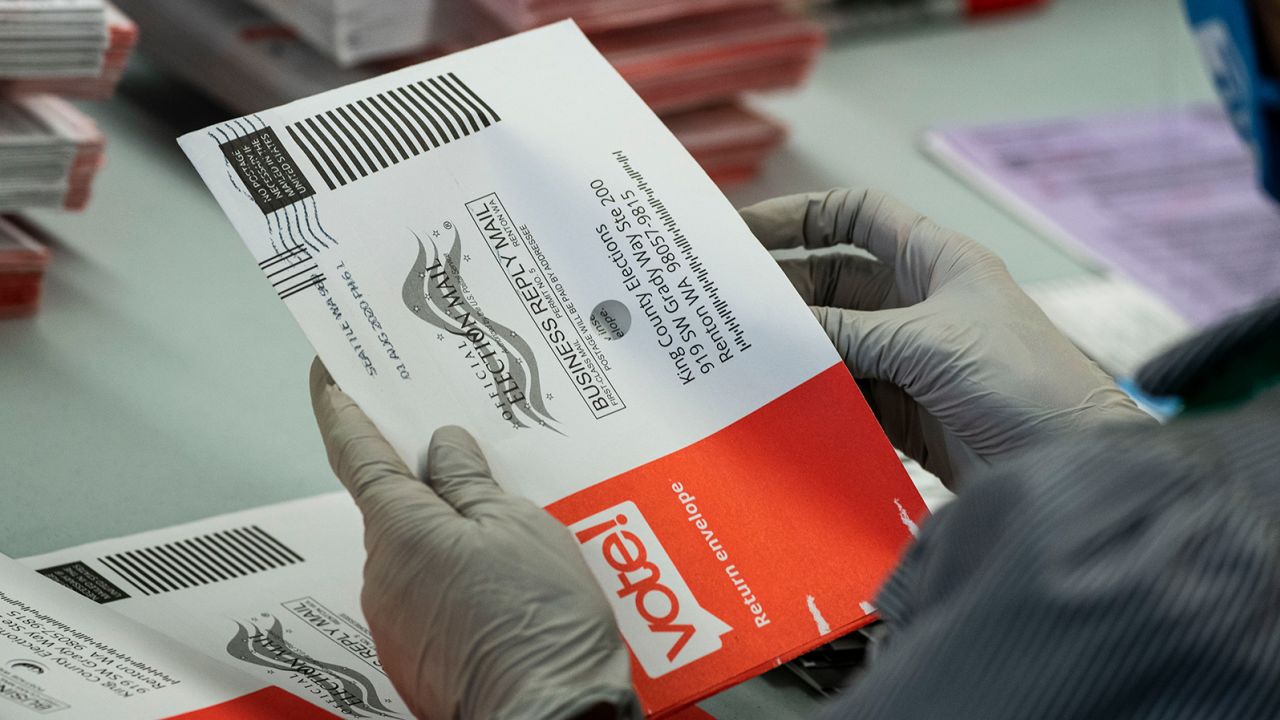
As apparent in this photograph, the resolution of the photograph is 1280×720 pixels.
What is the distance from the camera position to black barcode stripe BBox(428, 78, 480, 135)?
785 mm

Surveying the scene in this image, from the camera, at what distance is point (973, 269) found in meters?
0.89

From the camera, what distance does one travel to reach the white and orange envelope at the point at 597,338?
2.33 feet

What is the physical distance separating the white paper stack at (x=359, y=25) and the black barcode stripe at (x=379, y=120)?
2.11 ft

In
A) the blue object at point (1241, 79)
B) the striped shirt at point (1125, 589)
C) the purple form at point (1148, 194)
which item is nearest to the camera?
the striped shirt at point (1125, 589)

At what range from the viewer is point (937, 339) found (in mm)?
822

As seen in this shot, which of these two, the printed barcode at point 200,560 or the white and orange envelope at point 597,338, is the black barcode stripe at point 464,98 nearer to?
the white and orange envelope at point 597,338

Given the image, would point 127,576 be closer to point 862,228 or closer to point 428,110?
point 428,110

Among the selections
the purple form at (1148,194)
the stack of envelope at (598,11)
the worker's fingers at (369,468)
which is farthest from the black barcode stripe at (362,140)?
the purple form at (1148,194)

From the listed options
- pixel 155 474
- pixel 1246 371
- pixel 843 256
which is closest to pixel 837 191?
pixel 843 256

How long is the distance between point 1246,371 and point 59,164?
39.0 inches

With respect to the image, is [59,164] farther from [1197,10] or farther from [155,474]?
[1197,10]

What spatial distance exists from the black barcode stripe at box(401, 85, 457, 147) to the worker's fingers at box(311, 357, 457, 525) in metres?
0.17

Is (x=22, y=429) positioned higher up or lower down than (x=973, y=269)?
higher up

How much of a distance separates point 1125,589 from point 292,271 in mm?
463
